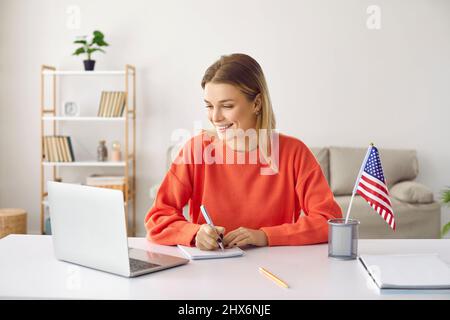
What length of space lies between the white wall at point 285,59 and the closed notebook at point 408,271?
3471 mm

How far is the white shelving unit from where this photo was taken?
15.1 feet

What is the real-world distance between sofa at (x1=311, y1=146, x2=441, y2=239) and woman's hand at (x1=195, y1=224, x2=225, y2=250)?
2.59m

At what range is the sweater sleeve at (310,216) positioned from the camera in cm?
171

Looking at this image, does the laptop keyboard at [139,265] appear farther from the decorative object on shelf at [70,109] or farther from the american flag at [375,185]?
the decorative object on shelf at [70,109]

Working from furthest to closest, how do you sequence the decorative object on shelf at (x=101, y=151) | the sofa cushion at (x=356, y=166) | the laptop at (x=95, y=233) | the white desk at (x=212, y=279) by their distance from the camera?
the decorative object on shelf at (x=101, y=151) → the sofa cushion at (x=356, y=166) → the laptop at (x=95, y=233) → the white desk at (x=212, y=279)

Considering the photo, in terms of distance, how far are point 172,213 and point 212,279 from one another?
52 cm

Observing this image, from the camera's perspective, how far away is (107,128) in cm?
495

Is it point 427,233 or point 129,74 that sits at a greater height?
point 129,74

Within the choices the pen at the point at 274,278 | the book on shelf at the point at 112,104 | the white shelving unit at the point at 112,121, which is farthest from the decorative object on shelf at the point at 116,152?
the pen at the point at 274,278

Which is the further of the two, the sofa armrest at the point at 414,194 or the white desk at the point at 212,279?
the sofa armrest at the point at 414,194

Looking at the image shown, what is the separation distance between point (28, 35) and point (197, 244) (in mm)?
3821

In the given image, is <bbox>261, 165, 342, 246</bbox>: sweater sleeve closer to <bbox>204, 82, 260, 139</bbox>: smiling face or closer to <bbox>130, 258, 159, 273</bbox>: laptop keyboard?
<bbox>204, 82, 260, 139</bbox>: smiling face

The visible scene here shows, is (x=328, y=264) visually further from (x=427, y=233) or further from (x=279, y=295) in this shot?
A: (x=427, y=233)
